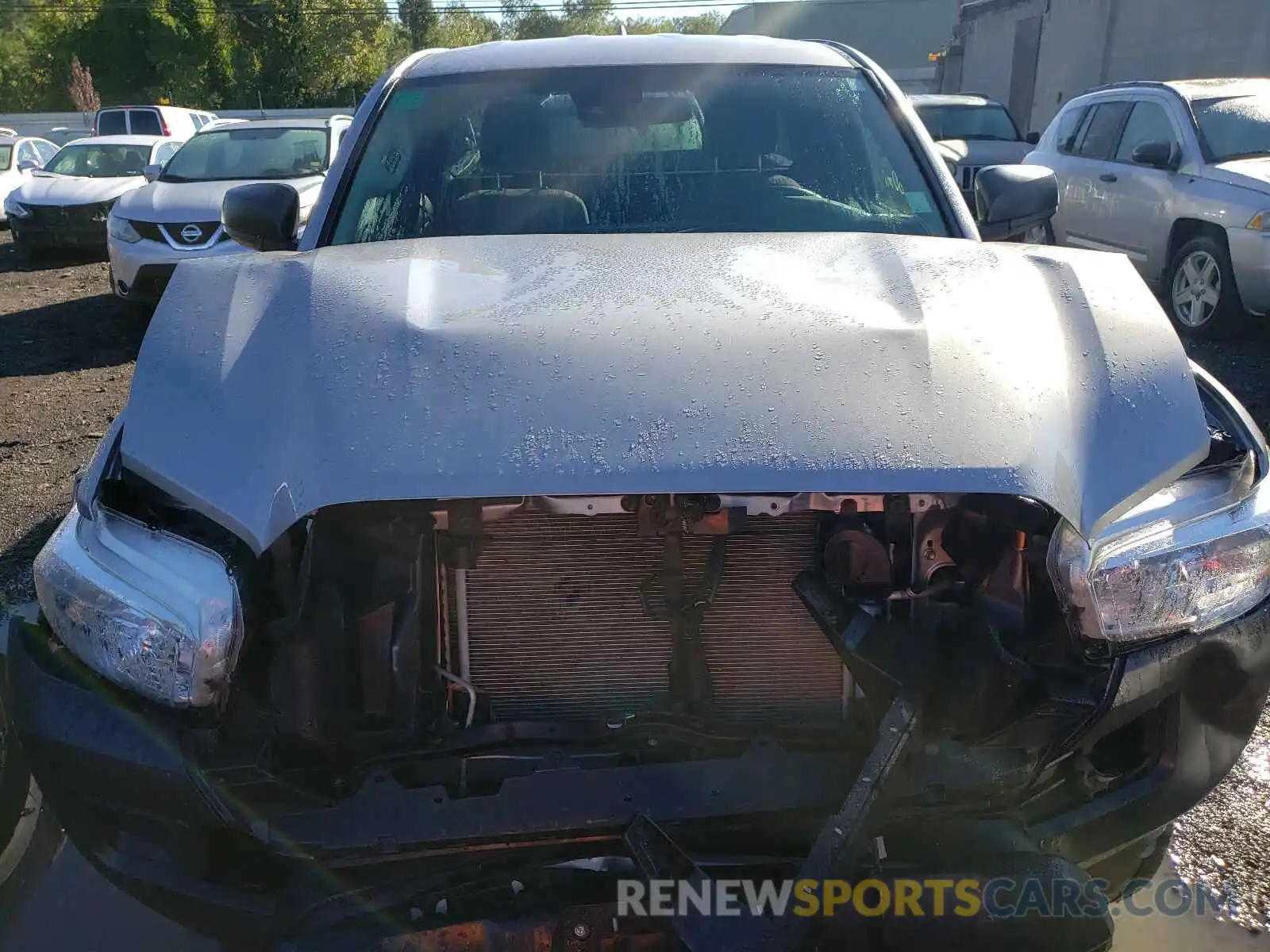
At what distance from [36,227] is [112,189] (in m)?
0.88

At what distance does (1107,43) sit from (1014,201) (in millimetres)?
17366

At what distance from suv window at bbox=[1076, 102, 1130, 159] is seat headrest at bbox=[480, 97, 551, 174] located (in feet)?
22.3

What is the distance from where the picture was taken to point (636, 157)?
9.92 ft

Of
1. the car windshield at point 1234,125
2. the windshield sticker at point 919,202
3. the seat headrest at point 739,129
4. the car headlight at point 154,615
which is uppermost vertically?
the seat headrest at point 739,129

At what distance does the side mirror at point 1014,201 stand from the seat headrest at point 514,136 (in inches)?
50.9

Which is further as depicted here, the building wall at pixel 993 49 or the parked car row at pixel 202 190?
the building wall at pixel 993 49

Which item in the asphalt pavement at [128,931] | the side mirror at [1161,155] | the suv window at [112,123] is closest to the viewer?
the asphalt pavement at [128,931]

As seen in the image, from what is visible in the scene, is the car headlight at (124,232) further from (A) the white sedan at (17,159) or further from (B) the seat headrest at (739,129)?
(A) the white sedan at (17,159)

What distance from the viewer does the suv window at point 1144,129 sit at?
788cm

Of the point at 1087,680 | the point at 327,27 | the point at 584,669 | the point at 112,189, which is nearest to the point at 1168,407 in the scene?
the point at 1087,680

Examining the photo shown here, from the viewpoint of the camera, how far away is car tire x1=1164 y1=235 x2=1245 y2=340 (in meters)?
6.97

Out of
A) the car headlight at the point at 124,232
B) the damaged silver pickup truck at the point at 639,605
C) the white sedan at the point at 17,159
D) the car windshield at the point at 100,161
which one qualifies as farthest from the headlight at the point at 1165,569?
the white sedan at the point at 17,159

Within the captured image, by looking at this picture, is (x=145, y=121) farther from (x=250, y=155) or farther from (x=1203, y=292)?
(x=1203, y=292)

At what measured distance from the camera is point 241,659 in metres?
1.81
